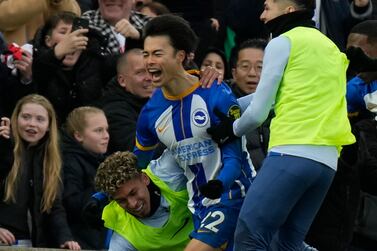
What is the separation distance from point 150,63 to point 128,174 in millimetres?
781

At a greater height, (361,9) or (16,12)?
(16,12)

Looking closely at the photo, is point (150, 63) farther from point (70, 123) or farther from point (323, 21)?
point (323, 21)

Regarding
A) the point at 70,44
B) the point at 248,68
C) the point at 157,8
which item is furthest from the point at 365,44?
the point at 157,8

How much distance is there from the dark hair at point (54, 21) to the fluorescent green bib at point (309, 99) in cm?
402

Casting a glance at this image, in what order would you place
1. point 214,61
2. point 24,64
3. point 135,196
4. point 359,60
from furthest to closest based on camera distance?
point 214,61 → point 24,64 → point 359,60 → point 135,196

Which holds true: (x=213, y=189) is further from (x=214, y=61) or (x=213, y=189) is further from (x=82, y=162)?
(x=214, y=61)

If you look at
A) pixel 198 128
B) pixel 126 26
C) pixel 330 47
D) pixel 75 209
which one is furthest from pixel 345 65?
pixel 126 26

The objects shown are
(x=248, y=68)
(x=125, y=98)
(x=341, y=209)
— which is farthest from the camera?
(x=248, y=68)

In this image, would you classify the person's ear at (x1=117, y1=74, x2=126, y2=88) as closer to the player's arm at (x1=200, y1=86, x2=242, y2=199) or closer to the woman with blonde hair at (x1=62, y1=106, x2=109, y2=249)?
the woman with blonde hair at (x1=62, y1=106, x2=109, y2=249)

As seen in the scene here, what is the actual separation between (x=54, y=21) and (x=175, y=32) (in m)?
3.19

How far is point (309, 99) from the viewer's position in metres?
8.70

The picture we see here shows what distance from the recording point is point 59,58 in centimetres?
1210

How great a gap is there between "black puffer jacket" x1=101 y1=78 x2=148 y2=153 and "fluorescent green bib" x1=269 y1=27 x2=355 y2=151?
326 centimetres

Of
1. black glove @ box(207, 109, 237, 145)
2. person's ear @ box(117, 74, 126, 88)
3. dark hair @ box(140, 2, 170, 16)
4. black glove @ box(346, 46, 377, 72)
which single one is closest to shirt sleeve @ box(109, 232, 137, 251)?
black glove @ box(207, 109, 237, 145)
